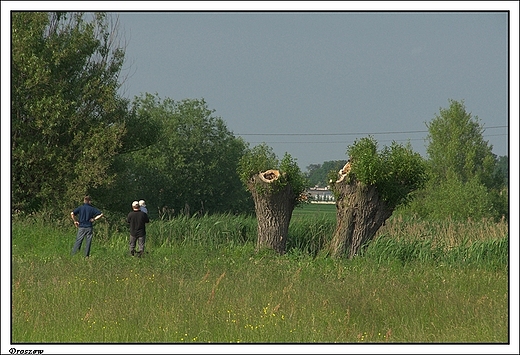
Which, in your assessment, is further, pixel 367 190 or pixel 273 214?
pixel 273 214

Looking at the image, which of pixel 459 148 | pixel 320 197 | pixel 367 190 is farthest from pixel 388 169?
pixel 320 197

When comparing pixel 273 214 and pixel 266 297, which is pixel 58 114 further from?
pixel 266 297

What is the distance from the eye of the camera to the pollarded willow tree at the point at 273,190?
1836 centimetres

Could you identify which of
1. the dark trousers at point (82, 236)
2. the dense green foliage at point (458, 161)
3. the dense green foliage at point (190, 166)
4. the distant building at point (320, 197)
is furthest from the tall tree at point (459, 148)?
the dark trousers at point (82, 236)

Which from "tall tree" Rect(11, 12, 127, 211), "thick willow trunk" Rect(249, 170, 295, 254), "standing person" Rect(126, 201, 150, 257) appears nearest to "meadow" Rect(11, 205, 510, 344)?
"standing person" Rect(126, 201, 150, 257)

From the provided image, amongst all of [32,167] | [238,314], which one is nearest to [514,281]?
[238,314]

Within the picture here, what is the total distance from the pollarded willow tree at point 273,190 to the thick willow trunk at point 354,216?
1.24m

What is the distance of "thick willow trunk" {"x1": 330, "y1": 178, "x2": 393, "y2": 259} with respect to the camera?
58.3 ft

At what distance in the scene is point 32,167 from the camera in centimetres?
2522

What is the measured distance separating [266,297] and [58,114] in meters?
15.4

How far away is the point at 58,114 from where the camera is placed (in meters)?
23.9

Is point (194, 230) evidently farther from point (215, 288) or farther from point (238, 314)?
point (238, 314)

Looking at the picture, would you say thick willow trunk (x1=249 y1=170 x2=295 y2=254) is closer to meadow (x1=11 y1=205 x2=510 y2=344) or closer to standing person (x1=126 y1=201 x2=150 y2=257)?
meadow (x1=11 y1=205 x2=510 y2=344)

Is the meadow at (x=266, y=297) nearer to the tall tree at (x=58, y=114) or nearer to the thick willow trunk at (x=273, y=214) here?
the thick willow trunk at (x=273, y=214)
